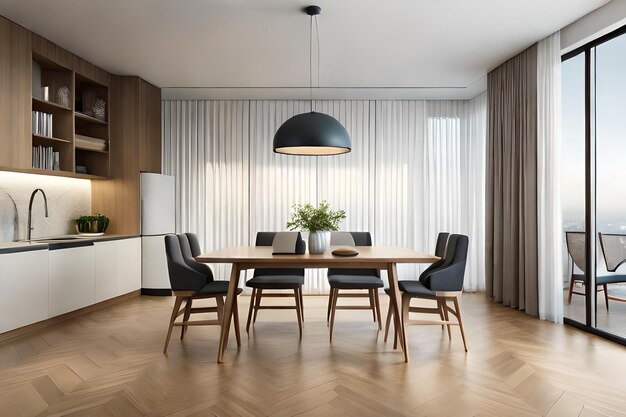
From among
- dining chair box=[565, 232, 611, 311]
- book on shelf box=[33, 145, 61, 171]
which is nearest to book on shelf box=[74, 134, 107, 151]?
book on shelf box=[33, 145, 61, 171]

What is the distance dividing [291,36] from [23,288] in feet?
11.4

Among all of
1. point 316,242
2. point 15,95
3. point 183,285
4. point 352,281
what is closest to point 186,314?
point 183,285

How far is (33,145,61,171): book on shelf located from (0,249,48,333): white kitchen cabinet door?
3.60 ft

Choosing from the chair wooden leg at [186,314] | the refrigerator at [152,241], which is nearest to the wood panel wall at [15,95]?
the refrigerator at [152,241]

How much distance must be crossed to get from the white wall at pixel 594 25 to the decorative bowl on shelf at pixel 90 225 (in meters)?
5.61

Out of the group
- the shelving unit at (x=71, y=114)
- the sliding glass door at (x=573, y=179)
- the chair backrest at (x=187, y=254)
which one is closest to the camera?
the chair backrest at (x=187, y=254)

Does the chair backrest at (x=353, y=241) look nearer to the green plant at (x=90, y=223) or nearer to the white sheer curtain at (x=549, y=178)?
the white sheer curtain at (x=549, y=178)

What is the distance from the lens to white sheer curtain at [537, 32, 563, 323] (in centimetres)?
473

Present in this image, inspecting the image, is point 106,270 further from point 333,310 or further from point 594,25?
point 594,25

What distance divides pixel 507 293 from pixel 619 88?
8.14ft

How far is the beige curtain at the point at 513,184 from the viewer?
5055 millimetres

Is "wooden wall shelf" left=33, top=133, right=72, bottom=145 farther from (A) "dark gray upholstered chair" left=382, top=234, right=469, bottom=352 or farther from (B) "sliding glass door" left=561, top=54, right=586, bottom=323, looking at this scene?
(B) "sliding glass door" left=561, top=54, right=586, bottom=323

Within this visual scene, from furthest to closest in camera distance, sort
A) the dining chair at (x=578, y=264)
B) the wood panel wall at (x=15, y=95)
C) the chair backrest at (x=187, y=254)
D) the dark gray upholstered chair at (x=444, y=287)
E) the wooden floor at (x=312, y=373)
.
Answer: the dining chair at (x=578, y=264) < the wood panel wall at (x=15, y=95) < the chair backrest at (x=187, y=254) < the dark gray upholstered chair at (x=444, y=287) < the wooden floor at (x=312, y=373)

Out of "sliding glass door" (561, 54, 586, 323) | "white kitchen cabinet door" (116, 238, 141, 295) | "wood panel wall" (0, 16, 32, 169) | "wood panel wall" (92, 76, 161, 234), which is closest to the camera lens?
"wood panel wall" (0, 16, 32, 169)
